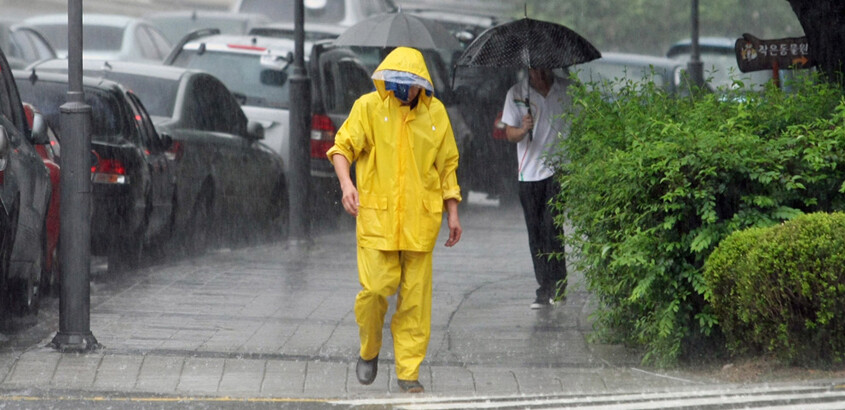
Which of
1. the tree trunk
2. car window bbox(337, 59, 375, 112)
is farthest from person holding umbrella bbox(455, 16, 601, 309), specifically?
car window bbox(337, 59, 375, 112)

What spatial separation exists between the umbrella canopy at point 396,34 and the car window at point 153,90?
183cm

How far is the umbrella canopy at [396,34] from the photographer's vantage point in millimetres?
13234

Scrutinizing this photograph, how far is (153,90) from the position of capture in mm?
14516

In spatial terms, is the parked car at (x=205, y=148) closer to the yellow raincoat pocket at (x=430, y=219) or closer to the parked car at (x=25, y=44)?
the yellow raincoat pocket at (x=430, y=219)

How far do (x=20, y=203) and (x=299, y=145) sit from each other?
4.98 m

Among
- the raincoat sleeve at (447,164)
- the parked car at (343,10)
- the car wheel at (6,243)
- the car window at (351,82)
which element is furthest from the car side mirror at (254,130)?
the parked car at (343,10)

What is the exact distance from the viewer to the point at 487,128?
61.9ft

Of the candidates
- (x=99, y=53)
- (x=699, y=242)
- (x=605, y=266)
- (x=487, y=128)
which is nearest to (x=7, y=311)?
(x=605, y=266)

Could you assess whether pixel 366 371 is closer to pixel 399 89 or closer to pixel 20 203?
pixel 399 89

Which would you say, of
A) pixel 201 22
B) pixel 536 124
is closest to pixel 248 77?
pixel 536 124

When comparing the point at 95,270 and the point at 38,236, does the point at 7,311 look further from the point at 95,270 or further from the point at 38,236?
the point at 95,270

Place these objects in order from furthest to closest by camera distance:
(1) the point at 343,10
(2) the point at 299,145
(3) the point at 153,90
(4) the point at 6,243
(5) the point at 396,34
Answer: (1) the point at 343,10, (3) the point at 153,90, (2) the point at 299,145, (5) the point at 396,34, (4) the point at 6,243

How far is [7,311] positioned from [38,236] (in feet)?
1.61

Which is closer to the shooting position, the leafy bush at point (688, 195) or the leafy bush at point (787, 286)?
the leafy bush at point (787, 286)
